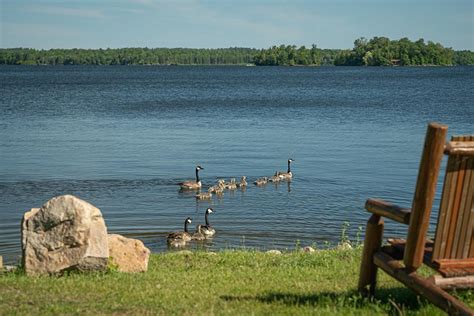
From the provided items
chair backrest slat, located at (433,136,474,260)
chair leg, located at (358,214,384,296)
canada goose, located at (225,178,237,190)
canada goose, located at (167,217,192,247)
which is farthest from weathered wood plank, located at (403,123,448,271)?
canada goose, located at (225,178,237,190)

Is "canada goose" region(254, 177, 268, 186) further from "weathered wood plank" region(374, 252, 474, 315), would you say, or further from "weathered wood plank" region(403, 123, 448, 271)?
"weathered wood plank" region(403, 123, 448, 271)

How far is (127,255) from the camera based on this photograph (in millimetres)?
10453

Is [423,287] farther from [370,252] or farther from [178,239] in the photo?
[178,239]

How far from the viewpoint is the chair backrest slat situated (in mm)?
6645

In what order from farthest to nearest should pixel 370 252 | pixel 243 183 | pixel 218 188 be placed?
pixel 243 183, pixel 218 188, pixel 370 252

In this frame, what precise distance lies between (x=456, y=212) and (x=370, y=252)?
130 cm

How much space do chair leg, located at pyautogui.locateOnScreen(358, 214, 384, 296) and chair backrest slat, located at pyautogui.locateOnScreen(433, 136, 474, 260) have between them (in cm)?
98

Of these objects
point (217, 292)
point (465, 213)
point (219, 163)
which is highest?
point (465, 213)

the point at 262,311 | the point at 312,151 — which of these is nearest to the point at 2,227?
the point at 262,311

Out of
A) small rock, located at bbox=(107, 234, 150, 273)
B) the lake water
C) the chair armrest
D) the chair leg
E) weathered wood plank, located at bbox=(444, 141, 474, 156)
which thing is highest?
weathered wood plank, located at bbox=(444, 141, 474, 156)

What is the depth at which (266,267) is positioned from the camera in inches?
423

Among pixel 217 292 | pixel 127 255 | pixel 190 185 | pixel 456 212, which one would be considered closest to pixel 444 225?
pixel 456 212

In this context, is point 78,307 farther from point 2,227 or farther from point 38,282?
point 2,227

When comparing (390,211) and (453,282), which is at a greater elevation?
(390,211)
